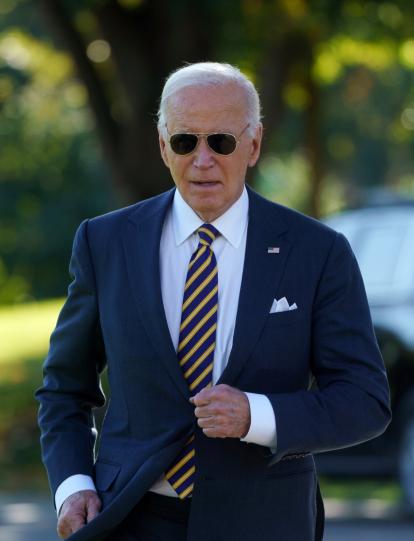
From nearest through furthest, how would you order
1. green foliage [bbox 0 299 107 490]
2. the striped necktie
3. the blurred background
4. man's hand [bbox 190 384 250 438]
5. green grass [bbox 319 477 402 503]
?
man's hand [bbox 190 384 250 438] → the striped necktie → the blurred background → green grass [bbox 319 477 402 503] → green foliage [bbox 0 299 107 490]

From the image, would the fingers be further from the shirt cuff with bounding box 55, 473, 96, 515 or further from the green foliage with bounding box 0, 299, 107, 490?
the green foliage with bounding box 0, 299, 107, 490

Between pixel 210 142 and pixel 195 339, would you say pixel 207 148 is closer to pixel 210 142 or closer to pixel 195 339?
pixel 210 142

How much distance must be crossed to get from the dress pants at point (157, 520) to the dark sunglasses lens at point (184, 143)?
2.88ft

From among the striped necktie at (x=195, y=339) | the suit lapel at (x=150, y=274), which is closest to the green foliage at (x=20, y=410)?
the suit lapel at (x=150, y=274)

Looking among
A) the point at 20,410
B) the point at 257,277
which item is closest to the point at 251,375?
the point at 257,277

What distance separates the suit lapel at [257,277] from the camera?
3.61m

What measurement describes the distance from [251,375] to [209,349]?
5.4 inches

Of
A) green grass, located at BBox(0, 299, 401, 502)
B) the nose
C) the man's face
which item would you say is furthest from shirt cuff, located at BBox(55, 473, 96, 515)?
green grass, located at BBox(0, 299, 401, 502)

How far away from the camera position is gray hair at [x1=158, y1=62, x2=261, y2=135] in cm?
377

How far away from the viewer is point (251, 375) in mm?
3621

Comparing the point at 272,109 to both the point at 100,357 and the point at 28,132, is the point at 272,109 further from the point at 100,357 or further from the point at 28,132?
the point at 28,132

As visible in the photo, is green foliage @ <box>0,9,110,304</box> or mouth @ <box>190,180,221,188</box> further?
green foliage @ <box>0,9,110,304</box>

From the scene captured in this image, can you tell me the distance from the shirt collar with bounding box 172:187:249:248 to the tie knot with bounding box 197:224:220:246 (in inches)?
0.5

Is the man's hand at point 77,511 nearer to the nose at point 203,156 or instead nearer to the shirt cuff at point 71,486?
the shirt cuff at point 71,486
